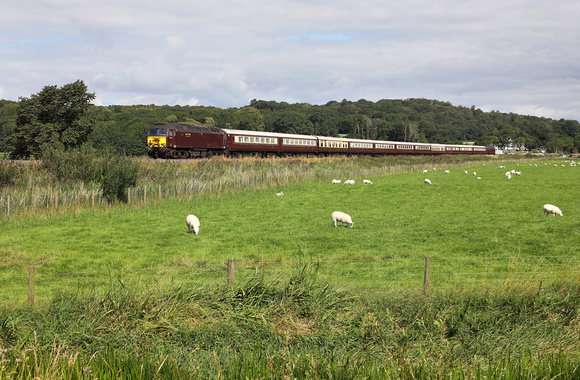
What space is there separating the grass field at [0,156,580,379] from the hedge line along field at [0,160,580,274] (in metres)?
0.09

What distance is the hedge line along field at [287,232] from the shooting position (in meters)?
13.4

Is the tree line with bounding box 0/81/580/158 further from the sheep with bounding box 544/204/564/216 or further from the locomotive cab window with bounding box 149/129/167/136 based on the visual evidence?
the sheep with bounding box 544/204/564/216

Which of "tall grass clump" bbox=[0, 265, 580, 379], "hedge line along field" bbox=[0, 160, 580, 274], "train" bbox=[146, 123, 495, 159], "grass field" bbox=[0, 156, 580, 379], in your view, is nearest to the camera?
"grass field" bbox=[0, 156, 580, 379]

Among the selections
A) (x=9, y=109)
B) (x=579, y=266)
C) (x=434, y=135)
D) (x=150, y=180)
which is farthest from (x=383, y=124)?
(x=579, y=266)

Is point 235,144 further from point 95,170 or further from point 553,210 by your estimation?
point 553,210

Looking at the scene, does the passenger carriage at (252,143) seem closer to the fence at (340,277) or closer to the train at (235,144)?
the train at (235,144)

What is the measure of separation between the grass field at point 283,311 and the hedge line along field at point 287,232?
92 millimetres

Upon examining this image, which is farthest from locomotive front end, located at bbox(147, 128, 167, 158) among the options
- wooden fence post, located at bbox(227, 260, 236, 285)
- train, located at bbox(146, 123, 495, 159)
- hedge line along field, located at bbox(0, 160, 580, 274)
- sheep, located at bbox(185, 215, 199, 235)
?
wooden fence post, located at bbox(227, 260, 236, 285)

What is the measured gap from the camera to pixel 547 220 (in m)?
18.4

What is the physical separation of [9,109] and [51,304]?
106169mm

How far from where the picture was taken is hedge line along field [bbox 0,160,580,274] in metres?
13.4

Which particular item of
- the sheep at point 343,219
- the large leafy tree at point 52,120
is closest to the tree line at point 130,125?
the large leafy tree at point 52,120

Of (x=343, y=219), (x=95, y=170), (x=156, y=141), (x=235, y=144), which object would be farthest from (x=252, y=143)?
(x=343, y=219)

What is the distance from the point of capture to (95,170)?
22.4 m
